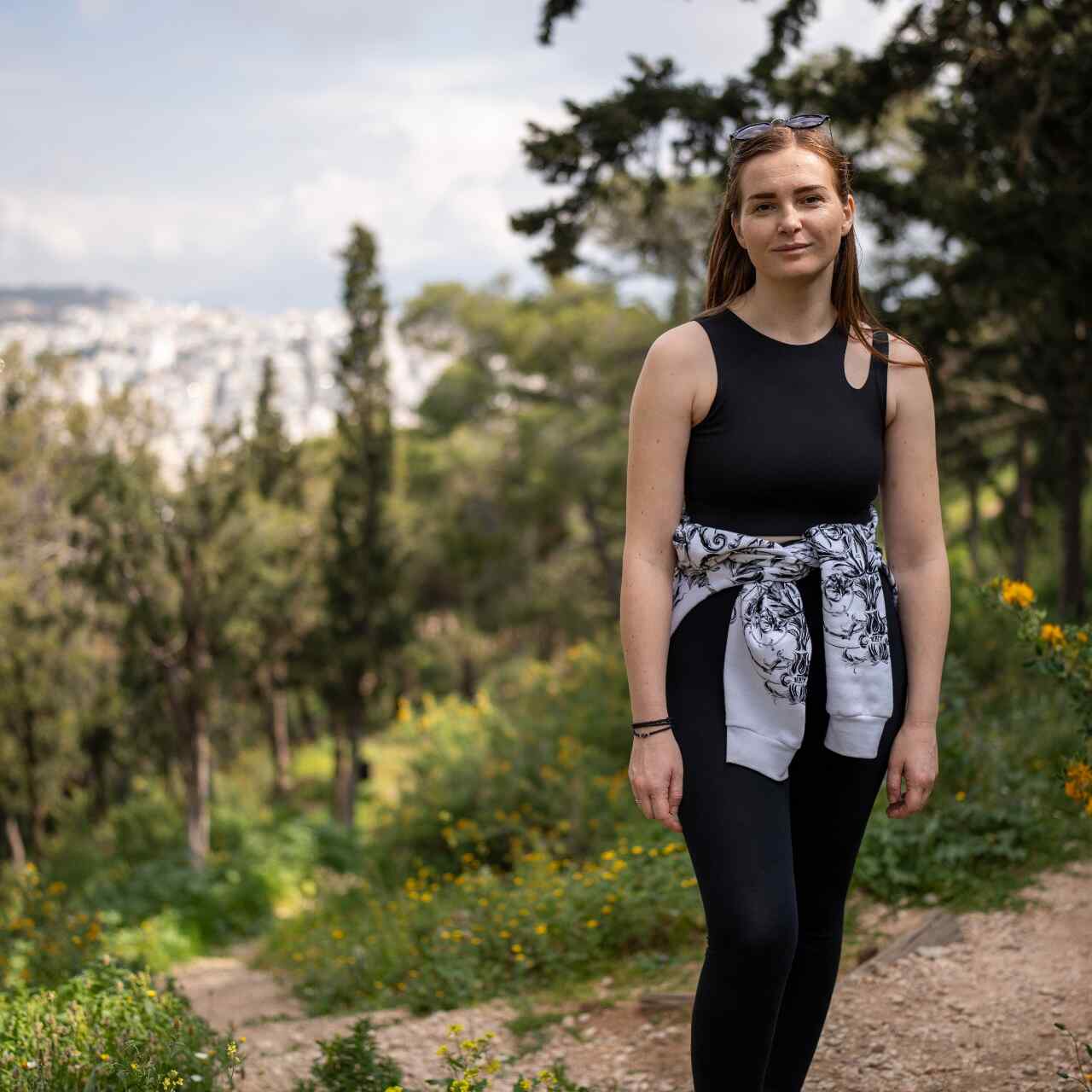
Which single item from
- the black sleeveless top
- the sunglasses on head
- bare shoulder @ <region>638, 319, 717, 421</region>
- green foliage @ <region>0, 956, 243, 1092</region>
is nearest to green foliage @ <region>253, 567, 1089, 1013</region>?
the black sleeveless top

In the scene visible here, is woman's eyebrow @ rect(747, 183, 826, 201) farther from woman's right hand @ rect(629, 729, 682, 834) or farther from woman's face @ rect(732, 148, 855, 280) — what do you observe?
woman's right hand @ rect(629, 729, 682, 834)

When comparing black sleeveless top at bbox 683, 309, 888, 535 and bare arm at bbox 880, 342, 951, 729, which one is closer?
black sleeveless top at bbox 683, 309, 888, 535

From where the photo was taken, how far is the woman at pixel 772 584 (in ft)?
6.02

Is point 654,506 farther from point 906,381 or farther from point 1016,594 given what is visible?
point 1016,594

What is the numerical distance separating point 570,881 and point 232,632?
1633 centimetres

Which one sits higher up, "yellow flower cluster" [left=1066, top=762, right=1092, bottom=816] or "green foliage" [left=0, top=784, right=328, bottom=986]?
"yellow flower cluster" [left=1066, top=762, right=1092, bottom=816]

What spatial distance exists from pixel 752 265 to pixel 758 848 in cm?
99

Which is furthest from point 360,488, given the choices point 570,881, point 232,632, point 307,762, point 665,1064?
point 665,1064

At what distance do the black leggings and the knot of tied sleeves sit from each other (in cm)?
3

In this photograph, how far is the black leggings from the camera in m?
1.78

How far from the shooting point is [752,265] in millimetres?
2055

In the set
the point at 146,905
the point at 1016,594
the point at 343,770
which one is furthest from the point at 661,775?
the point at 343,770

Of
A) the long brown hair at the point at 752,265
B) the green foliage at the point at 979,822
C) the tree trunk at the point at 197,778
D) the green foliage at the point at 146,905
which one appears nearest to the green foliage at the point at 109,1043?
the green foliage at the point at 146,905

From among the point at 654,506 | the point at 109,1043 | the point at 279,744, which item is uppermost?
the point at 654,506
